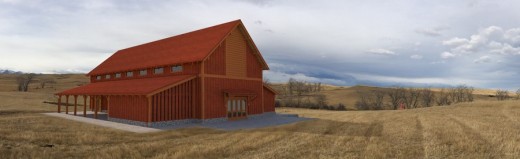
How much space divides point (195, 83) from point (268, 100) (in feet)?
31.3

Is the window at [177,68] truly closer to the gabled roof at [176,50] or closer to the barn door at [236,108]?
the gabled roof at [176,50]

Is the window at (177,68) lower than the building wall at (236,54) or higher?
lower

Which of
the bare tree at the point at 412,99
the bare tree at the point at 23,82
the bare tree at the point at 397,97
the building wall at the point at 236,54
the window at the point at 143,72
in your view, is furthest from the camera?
the bare tree at the point at 23,82

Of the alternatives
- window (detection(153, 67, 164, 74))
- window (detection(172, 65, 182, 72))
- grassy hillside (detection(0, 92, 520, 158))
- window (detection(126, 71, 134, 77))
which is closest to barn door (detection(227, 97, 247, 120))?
window (detection(172, 65, 182, 72))

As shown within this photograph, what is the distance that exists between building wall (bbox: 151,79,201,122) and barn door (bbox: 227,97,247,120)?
3.11 m

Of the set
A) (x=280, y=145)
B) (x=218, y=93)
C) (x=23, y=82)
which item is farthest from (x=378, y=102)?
(x=23, y=82)

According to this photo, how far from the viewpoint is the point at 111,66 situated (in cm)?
3828

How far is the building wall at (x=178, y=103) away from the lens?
2423cm

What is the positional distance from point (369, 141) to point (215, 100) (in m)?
14.0

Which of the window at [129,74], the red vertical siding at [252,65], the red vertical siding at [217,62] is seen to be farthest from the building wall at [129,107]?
the red vertical siding at [252,65]

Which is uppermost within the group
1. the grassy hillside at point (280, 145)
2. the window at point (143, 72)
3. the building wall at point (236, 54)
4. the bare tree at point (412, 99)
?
the building wall at point (236, 54)

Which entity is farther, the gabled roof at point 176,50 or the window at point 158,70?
the window at point 158,70

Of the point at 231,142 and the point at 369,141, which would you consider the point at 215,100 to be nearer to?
the point at 231,142

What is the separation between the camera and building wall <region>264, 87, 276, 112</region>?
33969 millimetres
